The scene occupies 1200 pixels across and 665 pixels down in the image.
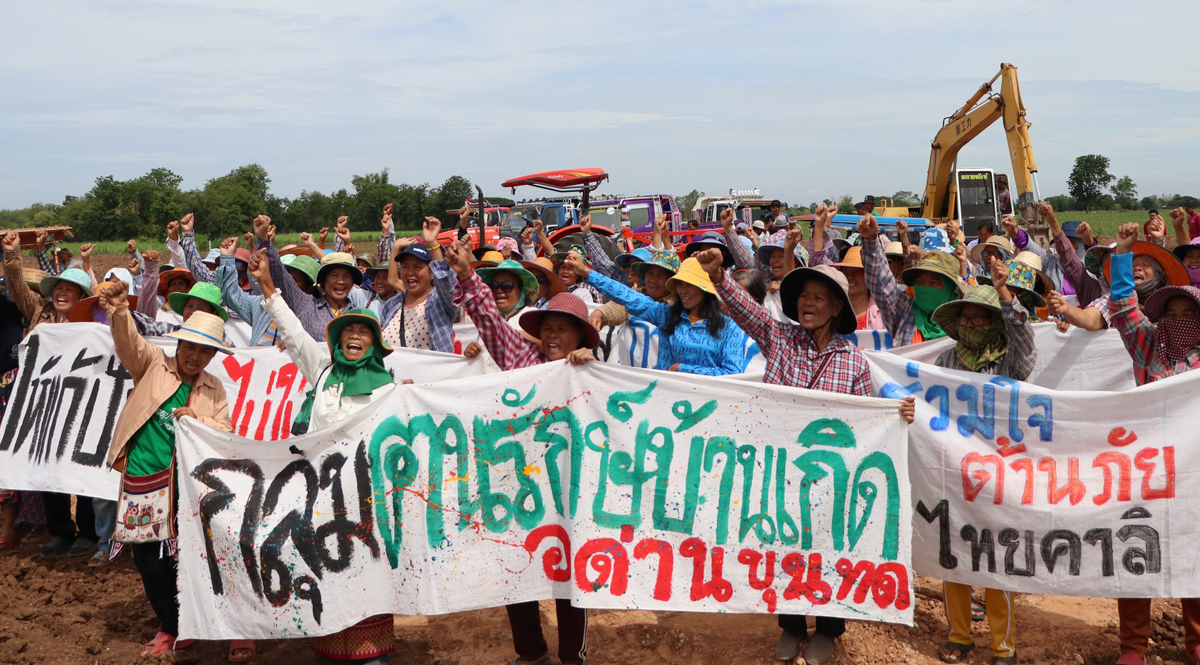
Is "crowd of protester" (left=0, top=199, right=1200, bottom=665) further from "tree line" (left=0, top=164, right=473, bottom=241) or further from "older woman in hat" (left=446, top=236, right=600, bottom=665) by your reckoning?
"tree line" (left=0, top=164, right=473, bottom=241)

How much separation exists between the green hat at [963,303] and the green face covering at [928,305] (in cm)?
53

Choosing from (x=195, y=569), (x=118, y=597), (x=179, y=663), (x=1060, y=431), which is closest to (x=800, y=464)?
(x=1060, y=431)

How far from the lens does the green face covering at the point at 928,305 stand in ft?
17.7

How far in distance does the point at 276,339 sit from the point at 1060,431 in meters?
4.89

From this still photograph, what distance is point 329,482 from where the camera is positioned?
4.54 m

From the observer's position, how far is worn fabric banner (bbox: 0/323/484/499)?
6.40 meters

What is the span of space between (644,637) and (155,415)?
282 cm

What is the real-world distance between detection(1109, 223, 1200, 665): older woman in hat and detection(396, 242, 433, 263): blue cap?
12.6 feet

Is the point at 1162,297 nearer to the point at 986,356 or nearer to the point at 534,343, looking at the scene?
the point at 986,356

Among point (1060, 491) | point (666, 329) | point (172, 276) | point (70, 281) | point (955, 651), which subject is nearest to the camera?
point (1060, 491)

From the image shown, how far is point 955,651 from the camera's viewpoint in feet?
16.1

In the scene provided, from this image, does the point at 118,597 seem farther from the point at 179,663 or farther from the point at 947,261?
the point at 947,261

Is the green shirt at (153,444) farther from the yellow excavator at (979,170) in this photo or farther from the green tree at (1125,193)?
the green tree at (1125,193)

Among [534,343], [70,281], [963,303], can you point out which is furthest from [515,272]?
[70,281]
